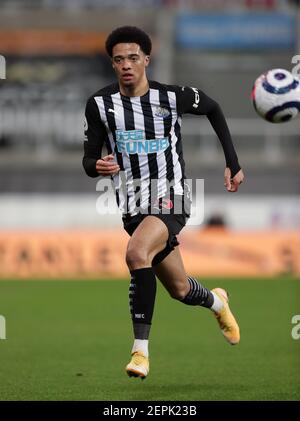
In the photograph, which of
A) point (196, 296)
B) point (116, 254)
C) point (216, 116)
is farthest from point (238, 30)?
point (196, 296)

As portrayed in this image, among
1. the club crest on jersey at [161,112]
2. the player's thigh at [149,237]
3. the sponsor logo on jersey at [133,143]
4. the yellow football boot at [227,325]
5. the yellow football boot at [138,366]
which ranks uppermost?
the club crest on jersey at [161,112]

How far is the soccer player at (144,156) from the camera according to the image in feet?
22.1

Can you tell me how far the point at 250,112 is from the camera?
26.5 meters

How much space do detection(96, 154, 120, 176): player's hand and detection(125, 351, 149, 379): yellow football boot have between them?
44.4 inches

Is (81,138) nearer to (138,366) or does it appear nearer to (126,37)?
(126,37)

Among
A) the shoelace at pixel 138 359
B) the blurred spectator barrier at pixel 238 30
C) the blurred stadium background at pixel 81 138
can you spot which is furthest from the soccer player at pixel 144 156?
the blurred spectator barrier at pixel 238 30

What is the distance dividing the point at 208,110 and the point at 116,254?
11.0 metres

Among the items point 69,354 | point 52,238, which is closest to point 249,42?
point 52,238

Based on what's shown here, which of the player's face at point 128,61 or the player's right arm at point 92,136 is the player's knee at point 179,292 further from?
the player's face at point 128,61

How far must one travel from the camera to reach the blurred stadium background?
18125 mm

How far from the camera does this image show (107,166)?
657 centimetres

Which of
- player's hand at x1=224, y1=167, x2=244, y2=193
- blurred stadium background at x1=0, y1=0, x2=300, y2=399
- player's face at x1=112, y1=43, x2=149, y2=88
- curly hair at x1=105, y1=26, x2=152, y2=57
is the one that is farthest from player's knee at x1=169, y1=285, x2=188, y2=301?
blurred stadium background at x1=0, y1=0, x2=300, y2=399

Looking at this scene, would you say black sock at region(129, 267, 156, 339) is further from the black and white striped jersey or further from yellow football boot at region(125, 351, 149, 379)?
the black and white striped jersey

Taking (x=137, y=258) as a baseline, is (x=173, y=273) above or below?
below
